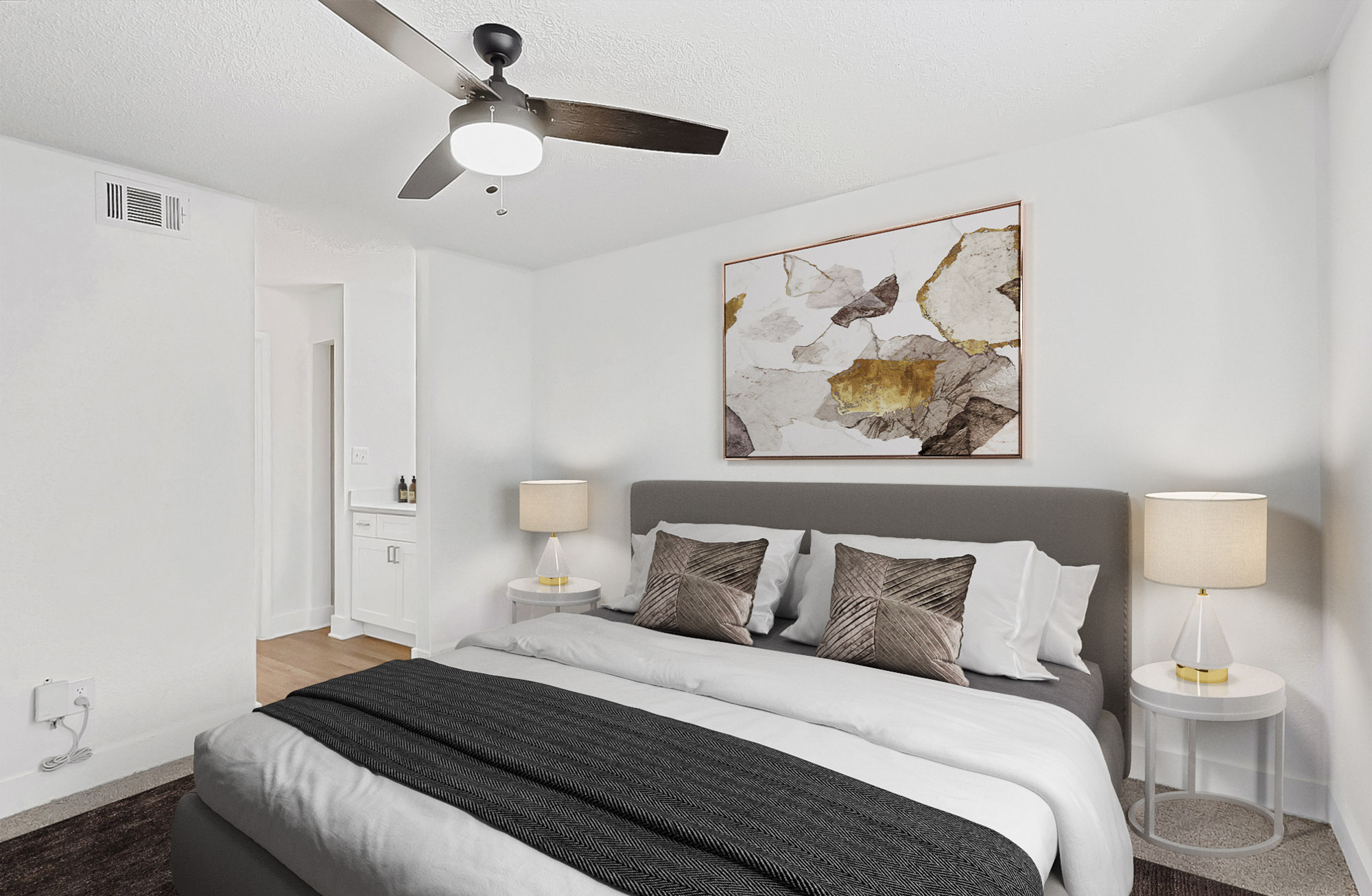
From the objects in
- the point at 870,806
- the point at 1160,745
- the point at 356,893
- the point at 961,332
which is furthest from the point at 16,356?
the point at 1160,745

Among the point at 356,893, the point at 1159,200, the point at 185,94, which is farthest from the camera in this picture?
the point at 1159,200

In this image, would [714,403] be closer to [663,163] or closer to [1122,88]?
[663,163]

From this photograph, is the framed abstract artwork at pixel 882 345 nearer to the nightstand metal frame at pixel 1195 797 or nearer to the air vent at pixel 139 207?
the nightstand metal frame at pixel 1195 797

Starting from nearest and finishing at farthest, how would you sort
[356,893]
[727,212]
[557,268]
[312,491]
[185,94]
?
[356,893]
[185,94]
[727,212]
[557,268]
[312,491]

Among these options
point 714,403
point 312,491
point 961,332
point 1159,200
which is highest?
point 1159,200

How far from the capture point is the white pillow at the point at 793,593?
3109mm

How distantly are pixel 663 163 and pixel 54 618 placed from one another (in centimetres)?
292

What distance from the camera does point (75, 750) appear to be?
2811mm

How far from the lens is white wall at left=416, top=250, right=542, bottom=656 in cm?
418

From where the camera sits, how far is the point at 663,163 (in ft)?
9.86

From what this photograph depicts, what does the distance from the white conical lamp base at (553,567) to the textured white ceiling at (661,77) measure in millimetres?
1895

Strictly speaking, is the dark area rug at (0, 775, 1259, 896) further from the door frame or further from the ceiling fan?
the door frame

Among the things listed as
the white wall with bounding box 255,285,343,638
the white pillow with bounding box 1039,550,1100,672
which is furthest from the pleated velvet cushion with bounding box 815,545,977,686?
the white wall with bounding box 255,285,343,638

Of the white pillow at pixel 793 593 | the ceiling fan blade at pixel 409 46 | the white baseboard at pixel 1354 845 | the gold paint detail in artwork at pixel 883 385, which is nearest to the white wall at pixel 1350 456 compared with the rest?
the white baseboard at pixel 1354 845
